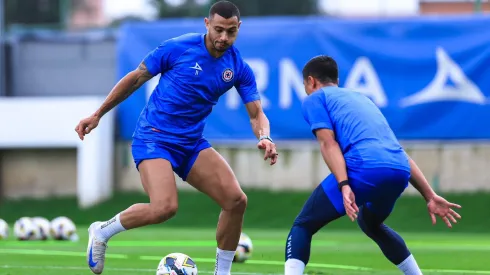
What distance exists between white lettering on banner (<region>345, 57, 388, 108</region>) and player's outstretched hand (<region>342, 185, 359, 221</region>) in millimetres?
16718

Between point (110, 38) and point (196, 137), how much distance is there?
1873 centimetres

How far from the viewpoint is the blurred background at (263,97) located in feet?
81.4

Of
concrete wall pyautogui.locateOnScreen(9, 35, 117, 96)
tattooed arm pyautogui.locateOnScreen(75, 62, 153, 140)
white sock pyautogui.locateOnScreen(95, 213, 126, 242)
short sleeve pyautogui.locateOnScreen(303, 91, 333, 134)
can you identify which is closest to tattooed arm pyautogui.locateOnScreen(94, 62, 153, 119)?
tattooed arm pyautogui.locateOnScreen(75, 62, 153, 140)

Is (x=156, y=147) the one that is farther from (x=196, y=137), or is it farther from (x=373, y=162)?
(x=373, y=162)

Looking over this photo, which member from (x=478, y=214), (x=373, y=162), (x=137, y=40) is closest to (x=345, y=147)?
(x=373, y=162)

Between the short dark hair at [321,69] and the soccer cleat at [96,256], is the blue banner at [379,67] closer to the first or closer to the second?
the soccer cleat at [96,256]

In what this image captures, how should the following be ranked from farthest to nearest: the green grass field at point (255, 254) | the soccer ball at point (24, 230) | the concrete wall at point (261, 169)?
the concrete wall at point (261, 169)
the soccer ball at point (24, 230)
the green grass field at point (255, 254)

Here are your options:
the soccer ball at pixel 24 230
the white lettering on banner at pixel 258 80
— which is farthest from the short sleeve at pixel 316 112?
the white lettering on banner at pixel 258 80

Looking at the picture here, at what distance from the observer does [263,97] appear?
2583cm

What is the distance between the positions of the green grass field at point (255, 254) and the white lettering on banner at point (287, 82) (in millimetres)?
5340

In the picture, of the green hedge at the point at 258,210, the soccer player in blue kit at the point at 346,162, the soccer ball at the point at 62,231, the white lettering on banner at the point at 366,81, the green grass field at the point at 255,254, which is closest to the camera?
the soccer player in blue kit at the point at 346,162

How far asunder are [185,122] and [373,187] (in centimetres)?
195

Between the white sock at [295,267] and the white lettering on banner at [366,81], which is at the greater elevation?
the white sock at [295,267]

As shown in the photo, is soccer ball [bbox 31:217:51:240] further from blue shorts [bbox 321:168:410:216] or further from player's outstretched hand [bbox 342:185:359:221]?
player's outstretched hand [bbox 342:185:359:221]
